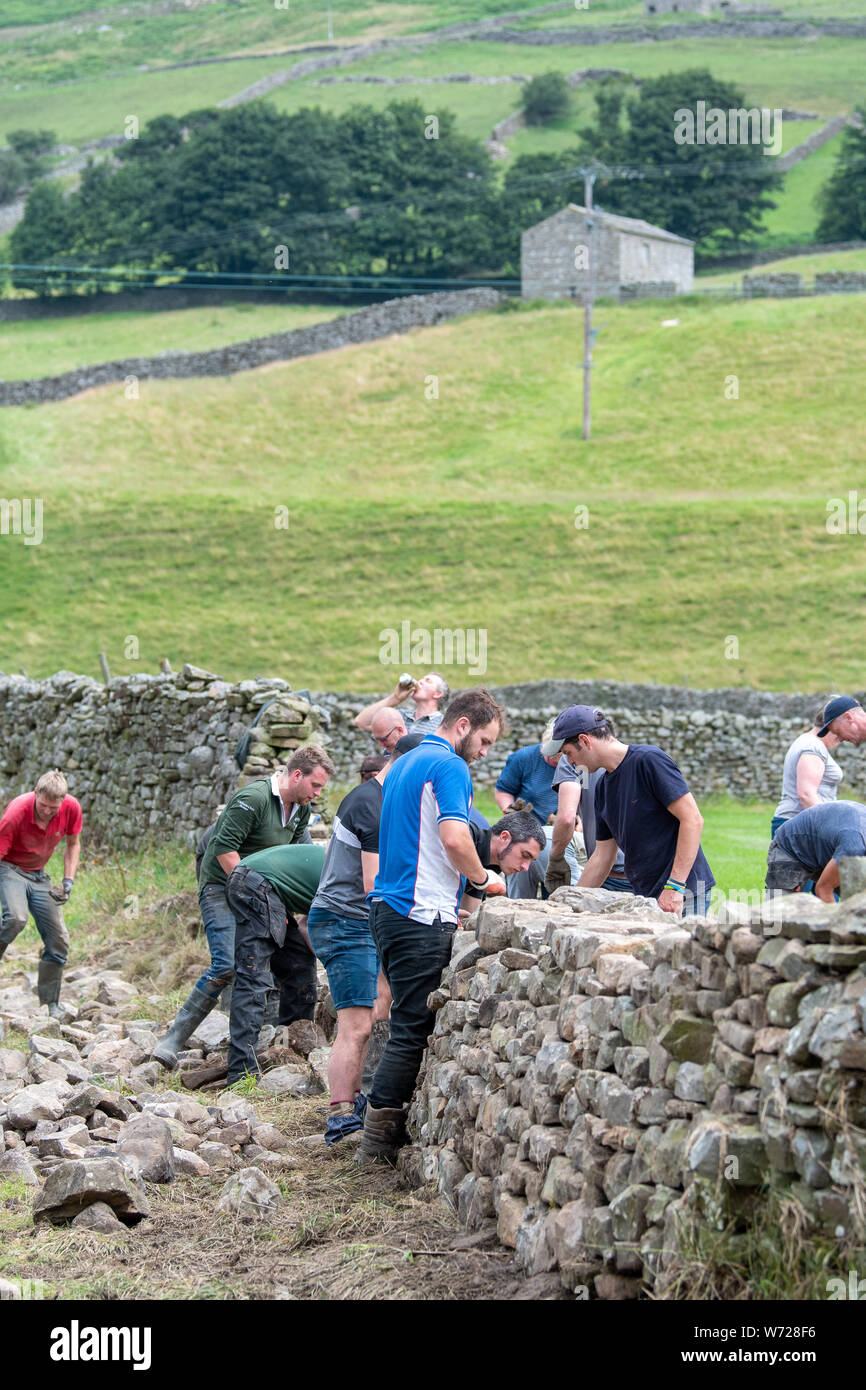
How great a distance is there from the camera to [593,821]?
7.25 metres

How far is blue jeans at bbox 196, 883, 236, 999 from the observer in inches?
330

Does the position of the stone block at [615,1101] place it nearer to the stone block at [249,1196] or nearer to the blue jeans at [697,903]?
the stone block at [249,1196]

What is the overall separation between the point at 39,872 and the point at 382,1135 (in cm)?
509

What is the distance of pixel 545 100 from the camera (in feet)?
306

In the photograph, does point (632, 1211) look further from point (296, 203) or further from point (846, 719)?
point (296, 203)

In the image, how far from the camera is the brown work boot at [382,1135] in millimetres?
6160

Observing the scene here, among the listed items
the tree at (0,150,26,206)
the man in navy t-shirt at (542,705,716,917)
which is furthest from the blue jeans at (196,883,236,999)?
the tree at (0,150,26,206)

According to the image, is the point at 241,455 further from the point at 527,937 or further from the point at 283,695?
the point at 527,937

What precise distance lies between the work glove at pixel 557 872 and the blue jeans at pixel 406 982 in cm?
229

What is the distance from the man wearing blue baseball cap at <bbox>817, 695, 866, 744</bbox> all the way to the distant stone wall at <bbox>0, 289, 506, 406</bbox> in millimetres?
41360

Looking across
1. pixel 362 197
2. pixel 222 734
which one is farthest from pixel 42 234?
pixel 222 734

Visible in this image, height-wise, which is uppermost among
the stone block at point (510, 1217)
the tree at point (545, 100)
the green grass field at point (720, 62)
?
the green grass field at point (720, 62)

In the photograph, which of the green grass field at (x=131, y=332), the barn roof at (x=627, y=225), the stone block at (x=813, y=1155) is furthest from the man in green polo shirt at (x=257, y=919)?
the barn roof at (x=627, y=225)

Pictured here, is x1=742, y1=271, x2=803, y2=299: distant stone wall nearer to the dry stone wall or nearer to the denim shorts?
the dry stone wall
